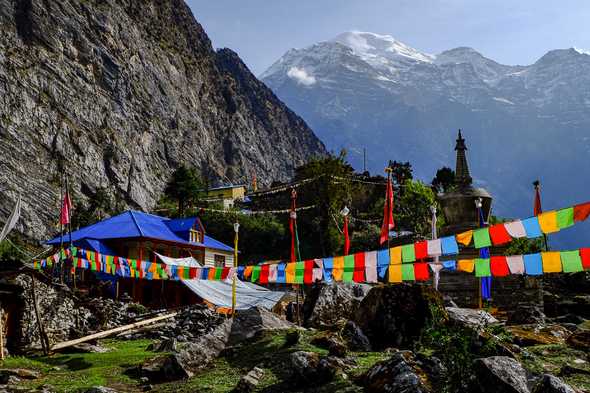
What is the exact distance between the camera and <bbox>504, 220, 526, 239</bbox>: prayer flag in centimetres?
1056

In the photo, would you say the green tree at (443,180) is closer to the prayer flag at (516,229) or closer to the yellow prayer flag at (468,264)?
the yellow prayer flag at (468,264)

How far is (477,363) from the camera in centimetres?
776

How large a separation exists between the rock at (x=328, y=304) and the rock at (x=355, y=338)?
5908 millimetres

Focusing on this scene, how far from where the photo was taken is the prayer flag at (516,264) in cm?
1206

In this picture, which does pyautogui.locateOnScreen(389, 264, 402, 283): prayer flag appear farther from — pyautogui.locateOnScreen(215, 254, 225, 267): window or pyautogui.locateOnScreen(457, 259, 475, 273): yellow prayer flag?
pyautogui.locateOnScreen(215, 254, 225, 267): window

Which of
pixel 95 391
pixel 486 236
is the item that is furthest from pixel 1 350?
pixel 486 236

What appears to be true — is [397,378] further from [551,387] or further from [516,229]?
[516,229]

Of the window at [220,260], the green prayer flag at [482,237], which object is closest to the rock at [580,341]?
the green prayer flag at [482,237]

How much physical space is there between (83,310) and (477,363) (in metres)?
18.6

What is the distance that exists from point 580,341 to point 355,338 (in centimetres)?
521

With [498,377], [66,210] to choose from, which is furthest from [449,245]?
[66,210]

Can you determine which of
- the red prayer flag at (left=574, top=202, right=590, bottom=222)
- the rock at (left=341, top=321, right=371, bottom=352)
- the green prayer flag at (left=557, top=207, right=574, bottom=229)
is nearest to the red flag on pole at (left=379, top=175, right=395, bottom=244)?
the rock at (left=341, top=321, right=371, bottom=352)

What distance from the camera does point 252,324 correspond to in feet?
50.2

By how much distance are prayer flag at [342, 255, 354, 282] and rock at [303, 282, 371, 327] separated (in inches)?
156
